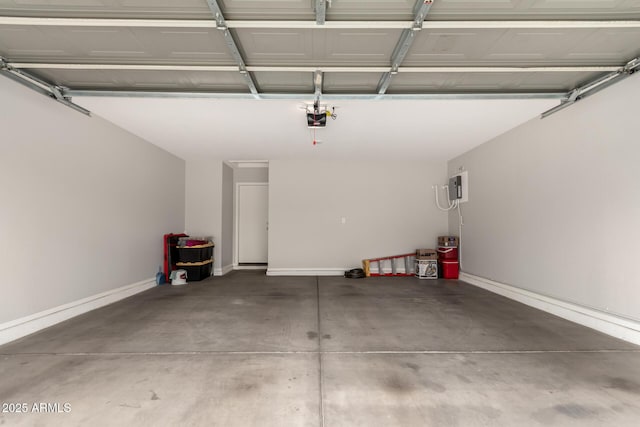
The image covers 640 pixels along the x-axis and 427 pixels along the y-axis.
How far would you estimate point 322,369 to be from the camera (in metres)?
2.13

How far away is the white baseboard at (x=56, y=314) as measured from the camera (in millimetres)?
2666

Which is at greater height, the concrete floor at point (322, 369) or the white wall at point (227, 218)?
the white wall at point (227, 218)

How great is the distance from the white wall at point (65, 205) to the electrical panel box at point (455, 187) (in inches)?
227

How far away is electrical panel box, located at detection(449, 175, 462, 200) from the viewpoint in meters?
5.76

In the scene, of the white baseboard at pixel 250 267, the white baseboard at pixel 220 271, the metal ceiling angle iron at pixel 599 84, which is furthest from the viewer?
the white baseboard at pixel 250 267

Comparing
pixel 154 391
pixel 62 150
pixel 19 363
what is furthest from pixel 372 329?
pixel 62 150

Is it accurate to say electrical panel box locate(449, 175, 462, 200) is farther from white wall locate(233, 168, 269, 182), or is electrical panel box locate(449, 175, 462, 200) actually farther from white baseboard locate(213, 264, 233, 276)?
white baseboard locate(213, 264, 233, 276)

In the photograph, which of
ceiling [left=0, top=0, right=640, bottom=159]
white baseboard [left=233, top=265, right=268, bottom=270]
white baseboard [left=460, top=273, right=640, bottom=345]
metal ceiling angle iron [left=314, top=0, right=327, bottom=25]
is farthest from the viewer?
white baseboard [left=233, top=265, right=268, bottom=270]

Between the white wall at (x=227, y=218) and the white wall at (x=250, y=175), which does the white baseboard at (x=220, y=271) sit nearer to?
the white wall at (x=227, y=218)

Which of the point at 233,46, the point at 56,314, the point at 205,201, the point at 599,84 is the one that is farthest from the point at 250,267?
the point at 599,84

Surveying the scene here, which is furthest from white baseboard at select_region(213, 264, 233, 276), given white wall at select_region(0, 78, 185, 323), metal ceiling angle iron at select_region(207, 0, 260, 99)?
metal ceiling angle iron at select_region(207, 0, 260, 99)

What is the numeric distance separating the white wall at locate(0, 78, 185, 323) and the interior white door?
98.2 inches

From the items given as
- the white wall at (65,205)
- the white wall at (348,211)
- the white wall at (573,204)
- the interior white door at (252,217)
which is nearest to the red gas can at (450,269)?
the white wall at (348,211)

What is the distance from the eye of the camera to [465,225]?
5637 millimetres
